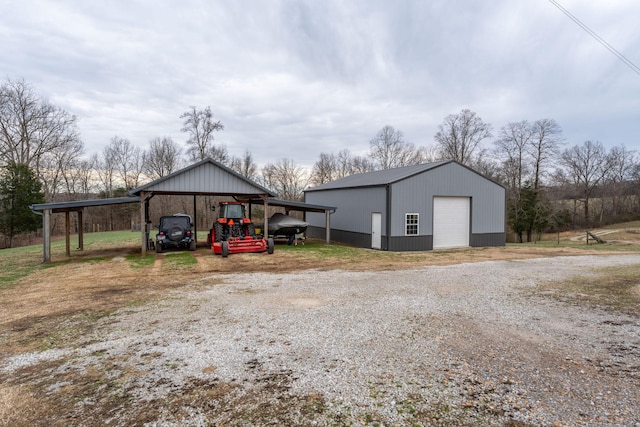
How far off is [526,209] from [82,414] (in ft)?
120

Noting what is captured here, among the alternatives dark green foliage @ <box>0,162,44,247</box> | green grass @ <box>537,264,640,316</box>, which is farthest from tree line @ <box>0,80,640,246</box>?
green grass @ <box>537,264,640,316</box>

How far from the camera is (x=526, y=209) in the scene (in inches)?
1292

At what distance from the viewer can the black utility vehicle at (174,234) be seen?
15.5 m

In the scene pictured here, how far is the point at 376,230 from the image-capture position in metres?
17.6

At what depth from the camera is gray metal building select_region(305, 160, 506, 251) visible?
1684 centimetres

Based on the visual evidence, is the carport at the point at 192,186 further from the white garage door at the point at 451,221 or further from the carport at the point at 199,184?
the white garage door at the point at 451,221

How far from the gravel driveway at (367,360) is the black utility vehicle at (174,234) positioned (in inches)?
340

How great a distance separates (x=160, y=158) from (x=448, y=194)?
1246 inches

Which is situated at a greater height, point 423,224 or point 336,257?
point 423,224

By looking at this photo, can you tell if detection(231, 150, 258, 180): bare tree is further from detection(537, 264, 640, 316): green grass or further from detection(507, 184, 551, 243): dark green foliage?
detection(537, 264, 640, 316): green grass

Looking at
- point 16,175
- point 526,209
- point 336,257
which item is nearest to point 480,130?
point 526,209

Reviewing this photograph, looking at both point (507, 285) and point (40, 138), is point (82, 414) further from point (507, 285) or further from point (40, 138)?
point (40, 138)

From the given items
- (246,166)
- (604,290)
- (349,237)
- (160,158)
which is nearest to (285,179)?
(246,166)

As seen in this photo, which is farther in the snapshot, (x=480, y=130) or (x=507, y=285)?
(x=480, y=130)
